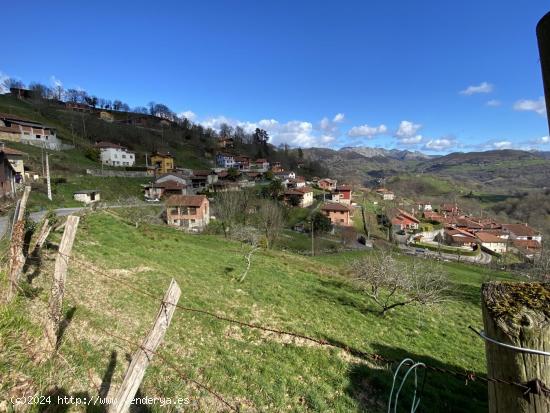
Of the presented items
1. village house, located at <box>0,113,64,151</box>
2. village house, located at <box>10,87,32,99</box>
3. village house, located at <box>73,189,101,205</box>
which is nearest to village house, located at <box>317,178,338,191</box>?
village house, located at <box>73,189,101,205</box>

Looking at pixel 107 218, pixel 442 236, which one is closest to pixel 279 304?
pixel 107 218

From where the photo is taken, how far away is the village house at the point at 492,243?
7800 cm

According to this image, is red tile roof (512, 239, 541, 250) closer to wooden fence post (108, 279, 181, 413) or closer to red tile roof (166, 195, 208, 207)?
red tile roof (166, 195, 208, 207)

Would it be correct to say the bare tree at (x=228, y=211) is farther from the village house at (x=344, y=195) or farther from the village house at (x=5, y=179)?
the village house at (x=344, y=195)

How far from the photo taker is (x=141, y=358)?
3633 mm

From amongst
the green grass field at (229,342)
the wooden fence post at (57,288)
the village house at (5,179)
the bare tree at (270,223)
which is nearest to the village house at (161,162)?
the bare tree at (270,223)

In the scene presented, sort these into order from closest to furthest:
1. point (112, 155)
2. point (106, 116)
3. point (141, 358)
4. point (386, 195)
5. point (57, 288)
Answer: point (141, 358)
point (57, 288)
point (112, 155)
point (386, 195)
point (106, 116)

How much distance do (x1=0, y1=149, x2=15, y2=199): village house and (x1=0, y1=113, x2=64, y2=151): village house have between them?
1643 inches

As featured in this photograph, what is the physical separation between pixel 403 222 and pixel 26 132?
9228 centimetres

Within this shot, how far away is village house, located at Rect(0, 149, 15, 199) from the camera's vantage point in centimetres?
2888

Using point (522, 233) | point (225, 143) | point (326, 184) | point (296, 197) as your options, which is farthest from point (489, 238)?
point (225, 143)

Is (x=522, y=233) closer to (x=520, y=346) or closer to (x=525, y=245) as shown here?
(x=525, y=245)

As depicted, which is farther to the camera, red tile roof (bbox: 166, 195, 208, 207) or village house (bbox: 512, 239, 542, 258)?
village house (bbox: 512, 239, 542, 258)

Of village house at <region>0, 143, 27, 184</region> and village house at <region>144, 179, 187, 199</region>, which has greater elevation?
village house at <region>0, 143, 27, 184</region>
